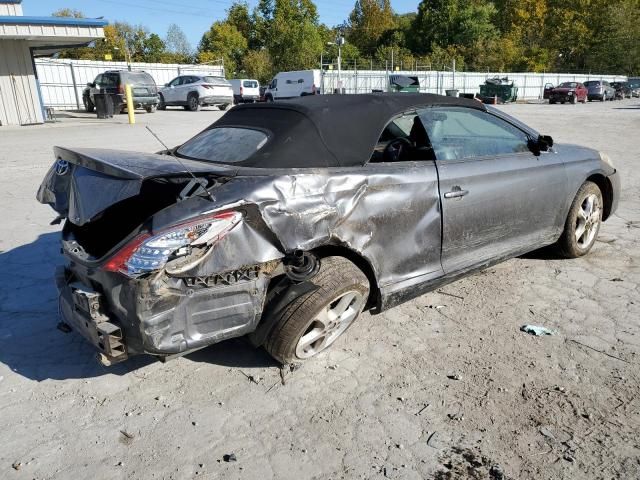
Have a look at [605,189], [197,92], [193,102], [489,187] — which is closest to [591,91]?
[197,92]

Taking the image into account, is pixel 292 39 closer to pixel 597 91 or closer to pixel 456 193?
pixel 597 91

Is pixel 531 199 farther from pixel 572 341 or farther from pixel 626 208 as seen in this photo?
pixel 626 208

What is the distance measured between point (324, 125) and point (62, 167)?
5.52ft

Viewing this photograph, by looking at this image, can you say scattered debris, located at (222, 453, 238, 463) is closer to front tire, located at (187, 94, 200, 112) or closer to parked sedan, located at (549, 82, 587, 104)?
front tire, located at (187, 94, 200, 112)

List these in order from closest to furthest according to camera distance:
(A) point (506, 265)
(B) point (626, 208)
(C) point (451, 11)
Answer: (A) point (506, 265), (B) point (626, 208), (C) point (451, 11)

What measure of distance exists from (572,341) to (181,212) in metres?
2.63

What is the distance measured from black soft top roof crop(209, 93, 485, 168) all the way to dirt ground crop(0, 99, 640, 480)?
124 cm

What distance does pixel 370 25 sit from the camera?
7919 centimetres

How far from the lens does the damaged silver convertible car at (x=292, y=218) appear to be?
8.34ft

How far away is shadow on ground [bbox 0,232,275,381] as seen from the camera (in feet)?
10.4

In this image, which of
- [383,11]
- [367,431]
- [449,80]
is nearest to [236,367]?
[367,431]

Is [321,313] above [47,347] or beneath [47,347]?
above

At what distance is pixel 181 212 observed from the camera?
98.4 inches

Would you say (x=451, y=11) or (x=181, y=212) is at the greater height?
(x=451, y=11)
